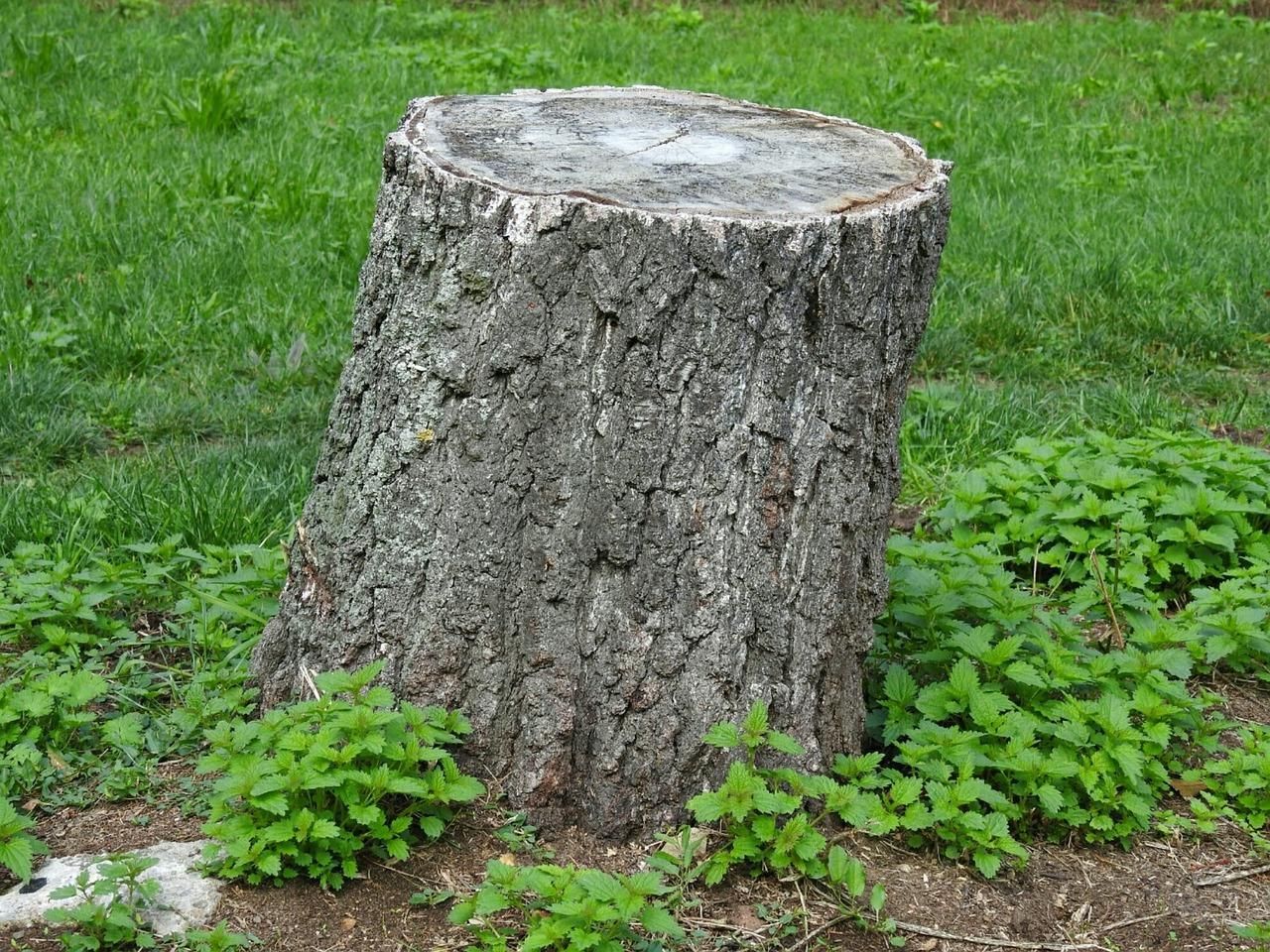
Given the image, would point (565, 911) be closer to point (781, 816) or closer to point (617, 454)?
point (781, 816)

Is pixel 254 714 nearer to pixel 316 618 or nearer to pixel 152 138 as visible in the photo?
pixel 316 618

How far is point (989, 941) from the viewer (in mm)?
2623

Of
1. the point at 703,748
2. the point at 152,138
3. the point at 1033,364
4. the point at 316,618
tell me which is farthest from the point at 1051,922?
the point at 152,138

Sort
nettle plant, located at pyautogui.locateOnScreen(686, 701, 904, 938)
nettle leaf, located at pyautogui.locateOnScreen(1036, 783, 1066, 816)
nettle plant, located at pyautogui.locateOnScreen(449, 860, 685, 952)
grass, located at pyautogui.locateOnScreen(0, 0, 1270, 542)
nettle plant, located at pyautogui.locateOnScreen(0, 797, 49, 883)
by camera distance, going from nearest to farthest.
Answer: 1. nettle plant, located at pyautogui.locateOnScreen(449, 860, 685, 952)
2. nettle plant, located at pyautogui.locateOnScreen(0, 797, 49, 883)
3. nettle plant, located at pyautogui.locateOnScreen(686, 701, 904, 938)
4. nettle leaf, located at pyautogui.locateOnScreen(1036, 783, 1066, 816)
5. grass, located at pyautogui.locateOnScreen(0, 0, 1270, 542)

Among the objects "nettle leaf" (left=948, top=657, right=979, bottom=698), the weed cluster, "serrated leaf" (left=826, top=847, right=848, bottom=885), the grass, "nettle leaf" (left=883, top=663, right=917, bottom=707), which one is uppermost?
the grass

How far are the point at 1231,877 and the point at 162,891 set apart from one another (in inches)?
80.3

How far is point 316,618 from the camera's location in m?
2.90

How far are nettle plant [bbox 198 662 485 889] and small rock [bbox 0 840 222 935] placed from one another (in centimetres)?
5

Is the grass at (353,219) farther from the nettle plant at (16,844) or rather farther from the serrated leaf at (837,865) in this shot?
the serrated leaf at (837,865)

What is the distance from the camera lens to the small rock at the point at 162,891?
2.50m

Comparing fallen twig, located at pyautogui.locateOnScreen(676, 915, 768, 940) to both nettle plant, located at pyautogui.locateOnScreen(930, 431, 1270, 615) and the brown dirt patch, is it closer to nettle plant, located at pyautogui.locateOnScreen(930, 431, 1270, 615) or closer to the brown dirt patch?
the brown dirt patch

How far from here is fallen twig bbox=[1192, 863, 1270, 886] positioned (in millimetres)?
2850

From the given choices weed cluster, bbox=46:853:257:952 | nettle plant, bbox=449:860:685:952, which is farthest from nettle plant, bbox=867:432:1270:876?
weed cluster, bbox=46:853:257:952

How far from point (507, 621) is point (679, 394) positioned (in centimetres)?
54
